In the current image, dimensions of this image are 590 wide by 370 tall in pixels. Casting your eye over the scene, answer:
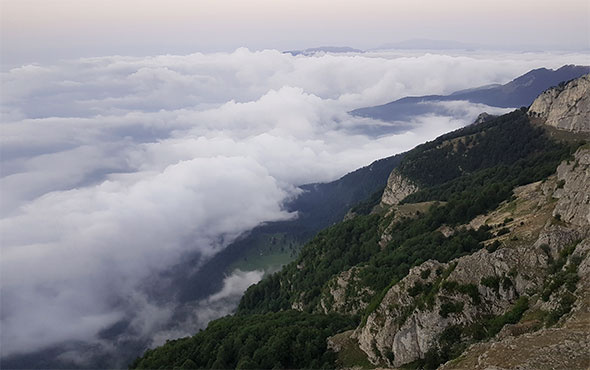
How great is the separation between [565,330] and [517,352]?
14.1ft

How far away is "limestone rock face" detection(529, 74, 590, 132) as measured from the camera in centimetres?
17075

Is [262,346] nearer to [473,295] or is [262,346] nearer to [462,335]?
[462,335]

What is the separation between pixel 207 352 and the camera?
271ft

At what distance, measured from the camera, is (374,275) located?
92.8m

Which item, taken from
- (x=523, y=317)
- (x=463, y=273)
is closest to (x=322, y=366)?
(x=463, y=273)

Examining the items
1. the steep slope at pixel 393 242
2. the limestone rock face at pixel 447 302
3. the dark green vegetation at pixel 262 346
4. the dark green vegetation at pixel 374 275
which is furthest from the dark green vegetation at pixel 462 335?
the steep slope at pixel 393 242

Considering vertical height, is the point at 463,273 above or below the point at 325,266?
above

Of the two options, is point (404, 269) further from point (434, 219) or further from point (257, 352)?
point (257, 352)

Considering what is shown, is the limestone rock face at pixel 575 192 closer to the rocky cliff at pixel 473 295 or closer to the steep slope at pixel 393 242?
the rocky cliff at pixel 473 295

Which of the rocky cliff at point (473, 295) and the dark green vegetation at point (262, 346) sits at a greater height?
the rocky cliff at point (473, 295)

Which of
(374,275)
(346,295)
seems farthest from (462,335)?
(346,295)

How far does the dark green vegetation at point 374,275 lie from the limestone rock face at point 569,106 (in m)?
9.14

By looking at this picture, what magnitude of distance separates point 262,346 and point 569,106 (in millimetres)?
181723

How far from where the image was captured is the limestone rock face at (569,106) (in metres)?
171
